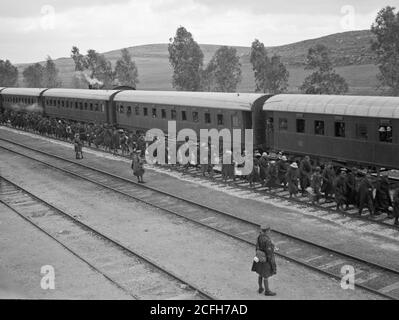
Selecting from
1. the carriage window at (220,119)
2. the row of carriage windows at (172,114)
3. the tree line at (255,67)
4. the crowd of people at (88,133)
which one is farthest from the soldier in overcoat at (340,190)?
the tree line at (255,67)

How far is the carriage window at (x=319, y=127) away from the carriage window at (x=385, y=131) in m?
2.51

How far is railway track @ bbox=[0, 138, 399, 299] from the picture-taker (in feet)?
32.3

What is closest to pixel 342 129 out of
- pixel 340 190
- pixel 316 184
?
pixel 316 184

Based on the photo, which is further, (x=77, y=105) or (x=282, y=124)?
(x=77, y=105)

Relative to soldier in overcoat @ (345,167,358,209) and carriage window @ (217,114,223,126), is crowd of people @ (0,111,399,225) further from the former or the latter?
carriage window @ (217,114,223,126)

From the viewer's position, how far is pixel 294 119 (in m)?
19.3

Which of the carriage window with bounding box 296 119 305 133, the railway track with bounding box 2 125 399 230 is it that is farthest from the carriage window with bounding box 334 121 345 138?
the railway track with bounding box 2 125 399 230

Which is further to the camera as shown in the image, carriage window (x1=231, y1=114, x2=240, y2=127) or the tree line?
the tree line

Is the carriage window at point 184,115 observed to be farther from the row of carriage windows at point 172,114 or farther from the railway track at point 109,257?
the railway track at point 109,257

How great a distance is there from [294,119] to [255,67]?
22676 millimetres

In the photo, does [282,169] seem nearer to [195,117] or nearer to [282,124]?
[282,124]

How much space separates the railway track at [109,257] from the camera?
9.59 metres

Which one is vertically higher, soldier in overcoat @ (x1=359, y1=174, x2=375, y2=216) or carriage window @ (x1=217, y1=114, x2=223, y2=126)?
carriage window @ (x1=217, y1=114, x2=223, y2=126)
